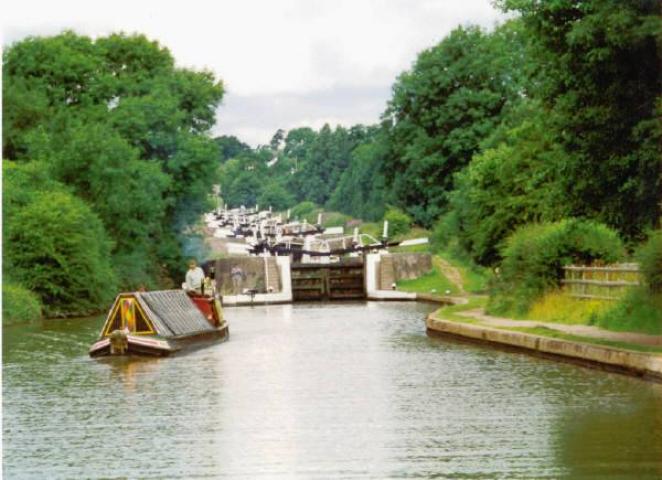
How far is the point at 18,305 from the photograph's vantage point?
1857 inches

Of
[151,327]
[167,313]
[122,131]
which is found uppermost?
[122,131]

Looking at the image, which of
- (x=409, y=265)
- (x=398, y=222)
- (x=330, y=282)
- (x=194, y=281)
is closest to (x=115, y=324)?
(x=194, y=281)

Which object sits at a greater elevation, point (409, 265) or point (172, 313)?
point (409, 265)

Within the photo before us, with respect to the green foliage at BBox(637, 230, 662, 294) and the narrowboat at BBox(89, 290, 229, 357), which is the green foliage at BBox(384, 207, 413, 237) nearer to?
the narrowboat at BBox(89, 290, 229, 357)

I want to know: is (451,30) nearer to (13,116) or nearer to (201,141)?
(201,141)

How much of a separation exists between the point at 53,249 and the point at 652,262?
30306 mm

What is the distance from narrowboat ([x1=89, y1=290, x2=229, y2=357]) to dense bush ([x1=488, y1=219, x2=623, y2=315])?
7467 millimetres

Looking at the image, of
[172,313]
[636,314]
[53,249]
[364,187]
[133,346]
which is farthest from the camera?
[364,187]

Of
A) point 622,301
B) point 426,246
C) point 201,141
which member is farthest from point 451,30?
point 622,301

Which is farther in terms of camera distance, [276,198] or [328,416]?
[276,198]

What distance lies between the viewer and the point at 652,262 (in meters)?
25.5

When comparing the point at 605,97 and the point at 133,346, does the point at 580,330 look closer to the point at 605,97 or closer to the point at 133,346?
the point at 605,97

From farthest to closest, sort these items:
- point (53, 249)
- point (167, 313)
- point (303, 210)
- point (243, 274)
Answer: point (303, 210) < point (243, 274) < point (53, 249) < point (167, 313)

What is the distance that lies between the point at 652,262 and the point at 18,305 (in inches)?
1050
